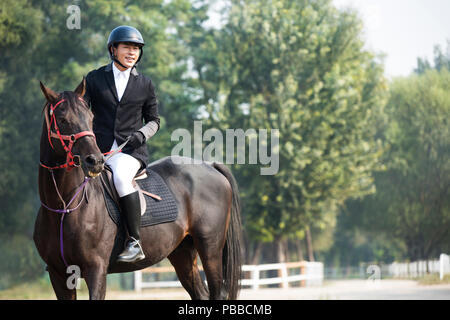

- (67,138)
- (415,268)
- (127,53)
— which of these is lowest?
(415,268)

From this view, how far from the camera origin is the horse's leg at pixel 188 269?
7.02 meters

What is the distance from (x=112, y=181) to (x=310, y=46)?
20967mm

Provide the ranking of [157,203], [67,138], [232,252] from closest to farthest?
[67,138] < [157,203] < [232,252]

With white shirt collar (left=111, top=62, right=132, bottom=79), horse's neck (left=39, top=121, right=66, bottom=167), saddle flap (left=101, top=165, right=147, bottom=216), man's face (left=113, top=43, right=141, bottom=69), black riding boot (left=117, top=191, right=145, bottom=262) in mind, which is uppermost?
man's face (left=113, top=43, right=141, bottom=69)

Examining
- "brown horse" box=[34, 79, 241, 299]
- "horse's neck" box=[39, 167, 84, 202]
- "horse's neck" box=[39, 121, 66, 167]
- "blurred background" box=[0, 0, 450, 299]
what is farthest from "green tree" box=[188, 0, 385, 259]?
"horse's neck" box=[39, 121, 66, 167]

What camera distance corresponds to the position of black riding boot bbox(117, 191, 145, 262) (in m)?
5.80

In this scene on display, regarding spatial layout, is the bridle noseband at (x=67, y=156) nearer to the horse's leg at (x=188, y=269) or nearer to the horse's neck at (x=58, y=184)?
the horse's neck at (x=58, y=184)

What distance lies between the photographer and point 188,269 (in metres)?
7.06

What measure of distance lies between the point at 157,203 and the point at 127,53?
1.68 metres

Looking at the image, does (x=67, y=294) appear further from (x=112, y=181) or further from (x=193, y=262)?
(x=193, y=262)

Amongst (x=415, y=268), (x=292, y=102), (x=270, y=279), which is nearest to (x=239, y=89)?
(x=292, y=102)

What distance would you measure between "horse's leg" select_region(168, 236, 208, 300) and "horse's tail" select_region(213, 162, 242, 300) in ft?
1.07

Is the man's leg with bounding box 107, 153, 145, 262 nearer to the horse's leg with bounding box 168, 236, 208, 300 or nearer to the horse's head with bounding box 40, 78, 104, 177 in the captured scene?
the horse's head with bounding box 40, 78, 104, 177

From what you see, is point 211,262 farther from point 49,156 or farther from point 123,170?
point 49,156
